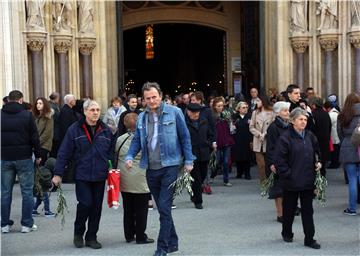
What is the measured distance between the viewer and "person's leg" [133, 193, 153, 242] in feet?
25.2

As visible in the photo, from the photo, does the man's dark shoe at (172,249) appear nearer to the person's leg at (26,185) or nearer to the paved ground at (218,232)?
the paved ground at (218,232)

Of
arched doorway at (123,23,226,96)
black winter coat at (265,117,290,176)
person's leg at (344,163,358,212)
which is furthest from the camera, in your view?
arched doorway at (123,23,226,96)

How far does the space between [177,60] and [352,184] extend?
78.4 feet

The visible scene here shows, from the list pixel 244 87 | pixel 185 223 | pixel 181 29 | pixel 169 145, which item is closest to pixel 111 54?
pixel 244 87

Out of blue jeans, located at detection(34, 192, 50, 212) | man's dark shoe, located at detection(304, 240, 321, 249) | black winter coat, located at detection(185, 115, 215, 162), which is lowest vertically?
man's dark shoe, located at detection(304, 240, 321, 249)

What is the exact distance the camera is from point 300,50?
1653cm

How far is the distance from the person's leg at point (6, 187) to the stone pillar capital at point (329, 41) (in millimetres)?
9649

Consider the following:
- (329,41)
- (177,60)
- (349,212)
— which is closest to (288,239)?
(349,212)

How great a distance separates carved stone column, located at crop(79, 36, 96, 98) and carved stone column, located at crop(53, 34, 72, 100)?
485mm

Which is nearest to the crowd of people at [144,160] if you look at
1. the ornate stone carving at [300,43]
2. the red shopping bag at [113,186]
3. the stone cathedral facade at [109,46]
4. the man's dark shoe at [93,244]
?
the man's dark shoe at [93,244]

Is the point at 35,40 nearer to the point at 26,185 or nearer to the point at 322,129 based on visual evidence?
the point at 322,129

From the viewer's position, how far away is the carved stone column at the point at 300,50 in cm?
1642

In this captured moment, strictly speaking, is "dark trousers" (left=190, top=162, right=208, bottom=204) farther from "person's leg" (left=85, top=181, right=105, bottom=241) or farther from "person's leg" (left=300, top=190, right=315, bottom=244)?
"person's leg" (left=300, top=190, right=315, bottom=244)

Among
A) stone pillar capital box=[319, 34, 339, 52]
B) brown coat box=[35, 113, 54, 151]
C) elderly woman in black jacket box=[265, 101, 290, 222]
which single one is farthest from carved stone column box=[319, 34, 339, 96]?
elderly woman in black jacket box=[265, 101, 290, 222]
